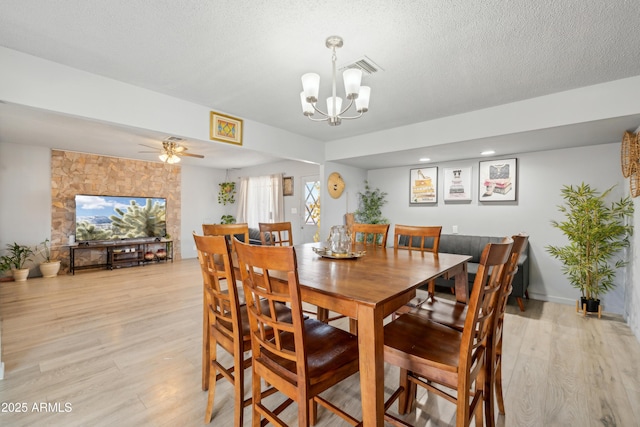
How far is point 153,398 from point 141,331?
1.21m

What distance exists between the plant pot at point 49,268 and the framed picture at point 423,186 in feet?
21.5

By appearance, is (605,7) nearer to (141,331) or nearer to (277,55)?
(277,55)

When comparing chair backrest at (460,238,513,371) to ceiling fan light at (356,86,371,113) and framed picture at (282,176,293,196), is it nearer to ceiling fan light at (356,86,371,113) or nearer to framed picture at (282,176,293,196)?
ceiling fan light at (356,86,371,113)

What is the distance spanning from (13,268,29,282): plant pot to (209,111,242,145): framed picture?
440 cm

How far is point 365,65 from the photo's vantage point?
2246 millimetres

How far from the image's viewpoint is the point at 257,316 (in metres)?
1.18

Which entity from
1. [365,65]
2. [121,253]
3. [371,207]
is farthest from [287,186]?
[365,65]

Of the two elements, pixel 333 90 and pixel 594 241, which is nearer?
pixel 333 90

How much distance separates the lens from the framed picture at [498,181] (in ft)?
13.2

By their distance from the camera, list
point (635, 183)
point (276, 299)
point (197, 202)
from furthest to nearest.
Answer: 1. point (197, 202)
2. point (635, 183)
3. point (276, 299)

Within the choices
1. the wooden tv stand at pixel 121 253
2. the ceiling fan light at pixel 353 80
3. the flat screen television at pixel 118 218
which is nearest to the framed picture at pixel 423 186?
the ceiling fan light at pixel 353 80

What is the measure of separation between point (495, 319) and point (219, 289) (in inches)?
55.0

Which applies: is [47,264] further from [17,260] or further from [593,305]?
[593,305]

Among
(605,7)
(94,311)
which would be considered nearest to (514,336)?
(605,7)
